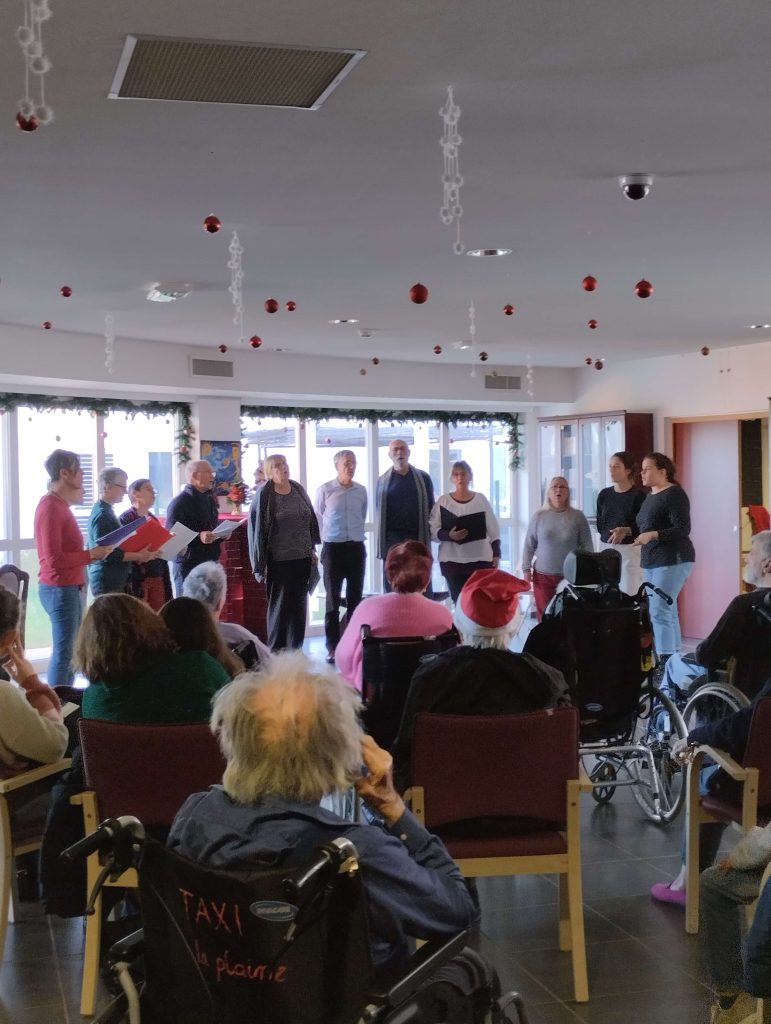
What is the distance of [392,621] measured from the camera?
425 cm

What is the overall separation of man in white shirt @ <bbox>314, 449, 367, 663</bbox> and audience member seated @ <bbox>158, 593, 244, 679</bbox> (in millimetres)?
4855

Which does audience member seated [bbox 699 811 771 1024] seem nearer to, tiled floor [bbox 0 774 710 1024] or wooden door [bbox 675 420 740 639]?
tiled floor [bbox 0 774 710 1024]

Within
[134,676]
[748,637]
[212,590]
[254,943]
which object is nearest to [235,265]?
[212,590]

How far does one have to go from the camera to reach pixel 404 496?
28.0 ft

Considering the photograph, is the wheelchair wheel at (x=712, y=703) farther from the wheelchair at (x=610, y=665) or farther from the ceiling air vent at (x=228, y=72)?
the ceiling air vent at (x=228, y=72)

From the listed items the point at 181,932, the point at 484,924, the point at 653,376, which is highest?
the point at 653,376

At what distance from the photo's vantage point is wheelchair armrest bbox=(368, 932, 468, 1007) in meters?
1.74

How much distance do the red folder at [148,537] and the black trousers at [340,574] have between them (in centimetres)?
201

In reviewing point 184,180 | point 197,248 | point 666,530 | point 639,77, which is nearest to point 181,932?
point 639,77

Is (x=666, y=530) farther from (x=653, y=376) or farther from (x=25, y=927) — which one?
(x=25, y=927)

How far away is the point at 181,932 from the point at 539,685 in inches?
68.2

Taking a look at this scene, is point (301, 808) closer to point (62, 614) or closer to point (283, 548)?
point (62, 614)

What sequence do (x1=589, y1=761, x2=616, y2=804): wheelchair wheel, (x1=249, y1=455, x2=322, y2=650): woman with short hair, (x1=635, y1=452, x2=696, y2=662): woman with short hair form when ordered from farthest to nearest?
(x1=249, y1=455, x2=322, y2=650): woman with short hair
(x1=635, y1=452, x2=696, y2=662): woman with short hair
(x1=589, y1=761, x2=616, y2=804): wheelchair wheel

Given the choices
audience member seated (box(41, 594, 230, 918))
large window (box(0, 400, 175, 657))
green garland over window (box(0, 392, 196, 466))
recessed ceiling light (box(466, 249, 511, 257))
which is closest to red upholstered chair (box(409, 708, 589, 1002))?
audience member seated (box(41, 594, 230, 918))
